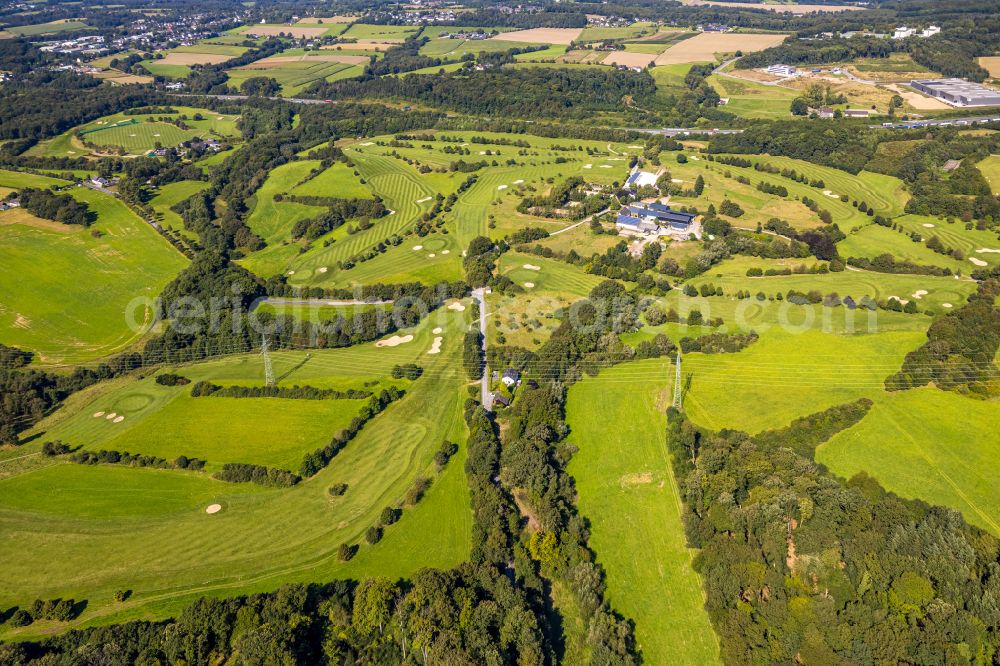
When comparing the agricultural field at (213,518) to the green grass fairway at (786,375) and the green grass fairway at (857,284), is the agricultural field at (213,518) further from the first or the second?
the green grass fairway at (857,284)

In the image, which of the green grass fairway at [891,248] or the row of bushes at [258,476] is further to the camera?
the green grass fairway at [891,248]

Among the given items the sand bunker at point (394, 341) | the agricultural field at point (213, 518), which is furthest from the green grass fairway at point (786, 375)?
the sand bunker at point (394, 341)

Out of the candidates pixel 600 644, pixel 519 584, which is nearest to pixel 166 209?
pixel 519 584

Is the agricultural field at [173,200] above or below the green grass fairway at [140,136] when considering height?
below

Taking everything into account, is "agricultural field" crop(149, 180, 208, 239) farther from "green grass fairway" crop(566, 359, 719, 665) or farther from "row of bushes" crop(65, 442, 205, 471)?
"green grass fairway" crop(566, 359, 719, 665)

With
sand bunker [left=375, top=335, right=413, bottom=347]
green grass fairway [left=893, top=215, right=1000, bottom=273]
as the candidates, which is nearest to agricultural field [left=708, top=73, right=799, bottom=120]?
green grass fairway [left=893, top=215, right=1000, bottom=273]
